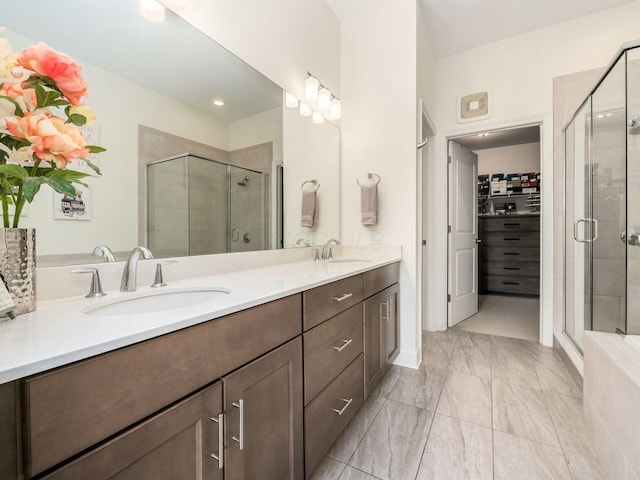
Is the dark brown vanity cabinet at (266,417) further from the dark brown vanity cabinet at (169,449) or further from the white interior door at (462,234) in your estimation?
the white interior door at (462,234)

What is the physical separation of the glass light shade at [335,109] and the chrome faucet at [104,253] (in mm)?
1941

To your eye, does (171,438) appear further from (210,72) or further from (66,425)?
(210,72)

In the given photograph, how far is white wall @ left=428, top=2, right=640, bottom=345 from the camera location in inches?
96.2

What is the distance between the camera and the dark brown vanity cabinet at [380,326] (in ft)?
5.34

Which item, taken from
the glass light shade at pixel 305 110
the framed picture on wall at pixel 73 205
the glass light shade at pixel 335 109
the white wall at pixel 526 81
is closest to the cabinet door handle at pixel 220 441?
the framed picture on wall at pixel 73 205

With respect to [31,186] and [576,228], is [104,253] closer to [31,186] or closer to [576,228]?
[31,186]

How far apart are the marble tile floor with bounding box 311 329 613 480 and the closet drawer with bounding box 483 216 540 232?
2.91 meters

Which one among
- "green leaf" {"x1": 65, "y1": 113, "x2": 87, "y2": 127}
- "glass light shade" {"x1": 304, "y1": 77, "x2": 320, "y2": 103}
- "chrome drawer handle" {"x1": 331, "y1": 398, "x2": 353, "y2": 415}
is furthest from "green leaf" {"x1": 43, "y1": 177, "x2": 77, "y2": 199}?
"glass light shade" {"x1": 304, "y1": 77, "x2": 320, "y2": 103}

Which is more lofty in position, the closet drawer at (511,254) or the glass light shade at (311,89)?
the glass light shade at (311,89)

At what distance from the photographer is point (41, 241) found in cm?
87

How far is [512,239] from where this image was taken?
4711 mm

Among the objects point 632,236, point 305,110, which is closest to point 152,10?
point 305,110

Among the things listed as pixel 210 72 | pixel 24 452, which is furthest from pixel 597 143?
pixel 24 452

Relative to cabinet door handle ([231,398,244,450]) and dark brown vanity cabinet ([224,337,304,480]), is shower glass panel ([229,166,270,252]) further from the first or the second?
cabinet door handle ([231,398,244,450])
